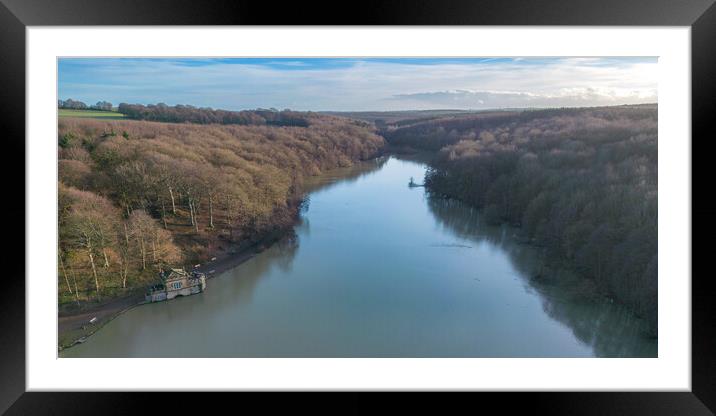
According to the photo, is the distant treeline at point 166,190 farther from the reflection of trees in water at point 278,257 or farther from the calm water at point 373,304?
the calm water at point 373,304

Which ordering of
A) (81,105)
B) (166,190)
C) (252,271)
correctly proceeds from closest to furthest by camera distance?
(81,105), (166,190), (252,271)

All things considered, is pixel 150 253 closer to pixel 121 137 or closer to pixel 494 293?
pixel 121 137

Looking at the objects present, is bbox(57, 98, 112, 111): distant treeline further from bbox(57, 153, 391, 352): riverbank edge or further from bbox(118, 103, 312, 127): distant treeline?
bbox(57, 153, 391, 352): riverbank edge

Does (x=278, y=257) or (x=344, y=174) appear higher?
(x=344, y=174)

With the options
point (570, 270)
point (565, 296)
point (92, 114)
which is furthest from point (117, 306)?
point (570, 270)

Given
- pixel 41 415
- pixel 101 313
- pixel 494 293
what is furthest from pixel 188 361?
pixel 494 293

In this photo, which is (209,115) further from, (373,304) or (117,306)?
(373,304)

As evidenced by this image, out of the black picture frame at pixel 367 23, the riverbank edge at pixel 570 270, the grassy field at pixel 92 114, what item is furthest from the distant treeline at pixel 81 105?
the riverbank edge at pixel 570 270
